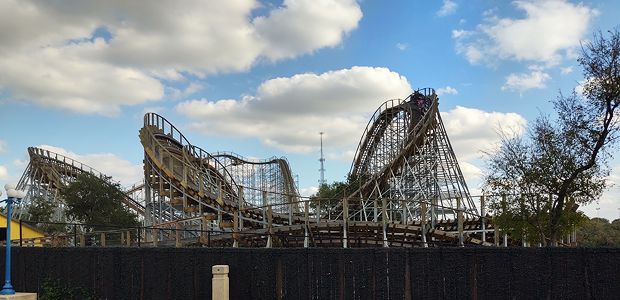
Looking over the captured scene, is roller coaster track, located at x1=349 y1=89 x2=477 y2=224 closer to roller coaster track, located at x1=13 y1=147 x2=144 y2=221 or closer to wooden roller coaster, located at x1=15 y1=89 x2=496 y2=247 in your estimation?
wooden roller coaster, located at x1=15 y1=89 x2=496 y2=247

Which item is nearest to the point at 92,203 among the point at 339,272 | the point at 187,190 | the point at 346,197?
the point at 187,190

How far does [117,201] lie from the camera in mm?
43281

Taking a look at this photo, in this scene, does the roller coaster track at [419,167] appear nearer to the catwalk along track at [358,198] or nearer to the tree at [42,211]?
the catwalk along track at [358,198]

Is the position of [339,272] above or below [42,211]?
below

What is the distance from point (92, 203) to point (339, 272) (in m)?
33.6

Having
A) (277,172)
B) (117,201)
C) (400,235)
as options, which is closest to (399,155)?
(400,235)

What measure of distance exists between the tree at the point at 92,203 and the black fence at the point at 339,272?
27245 mm

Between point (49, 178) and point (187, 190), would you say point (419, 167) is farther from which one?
point (49, 178)

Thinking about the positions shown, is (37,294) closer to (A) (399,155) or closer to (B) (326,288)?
(B) (326,288)

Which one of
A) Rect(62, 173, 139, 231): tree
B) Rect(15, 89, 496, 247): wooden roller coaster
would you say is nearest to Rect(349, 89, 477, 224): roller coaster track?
Rect(15, 89, 496, 247): wooden roller coaster

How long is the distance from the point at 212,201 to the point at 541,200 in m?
15.4

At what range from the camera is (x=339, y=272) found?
11172mm

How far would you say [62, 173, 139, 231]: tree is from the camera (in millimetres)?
40438

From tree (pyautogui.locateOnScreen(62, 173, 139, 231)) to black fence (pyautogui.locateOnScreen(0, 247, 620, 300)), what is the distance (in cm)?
2725
